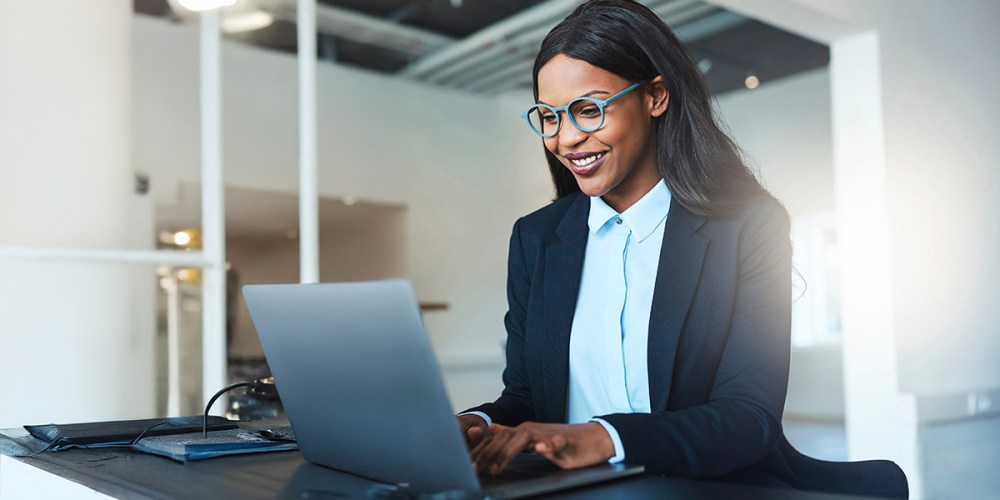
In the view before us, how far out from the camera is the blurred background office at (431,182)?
295cm

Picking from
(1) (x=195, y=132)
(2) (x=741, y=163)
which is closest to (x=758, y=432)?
(2) (x=741, y=163)

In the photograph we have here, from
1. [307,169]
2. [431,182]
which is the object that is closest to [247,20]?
[431,182]

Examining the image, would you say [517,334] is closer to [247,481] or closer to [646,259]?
[646,259]

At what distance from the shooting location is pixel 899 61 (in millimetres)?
4359

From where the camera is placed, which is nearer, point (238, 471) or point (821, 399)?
point (238, 471)

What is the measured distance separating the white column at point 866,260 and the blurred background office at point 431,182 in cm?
1

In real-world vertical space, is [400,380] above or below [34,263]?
below

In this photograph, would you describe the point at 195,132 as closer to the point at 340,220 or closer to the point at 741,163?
the point at 340,220

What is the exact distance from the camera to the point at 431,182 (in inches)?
350

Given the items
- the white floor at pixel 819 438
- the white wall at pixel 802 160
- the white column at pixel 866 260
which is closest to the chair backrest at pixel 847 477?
the white column at pixel 866 260

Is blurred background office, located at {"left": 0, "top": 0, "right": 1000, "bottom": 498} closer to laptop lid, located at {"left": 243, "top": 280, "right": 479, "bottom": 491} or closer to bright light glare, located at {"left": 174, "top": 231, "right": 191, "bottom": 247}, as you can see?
bright light glare, located at {"left": 174, "top": 231, "right": 191, "bottom": 247}

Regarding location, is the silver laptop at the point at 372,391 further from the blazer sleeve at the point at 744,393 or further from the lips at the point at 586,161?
the lips at the point at 586,161

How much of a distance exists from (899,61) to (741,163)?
10.5 ft

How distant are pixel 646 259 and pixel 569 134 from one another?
10.3 inches
